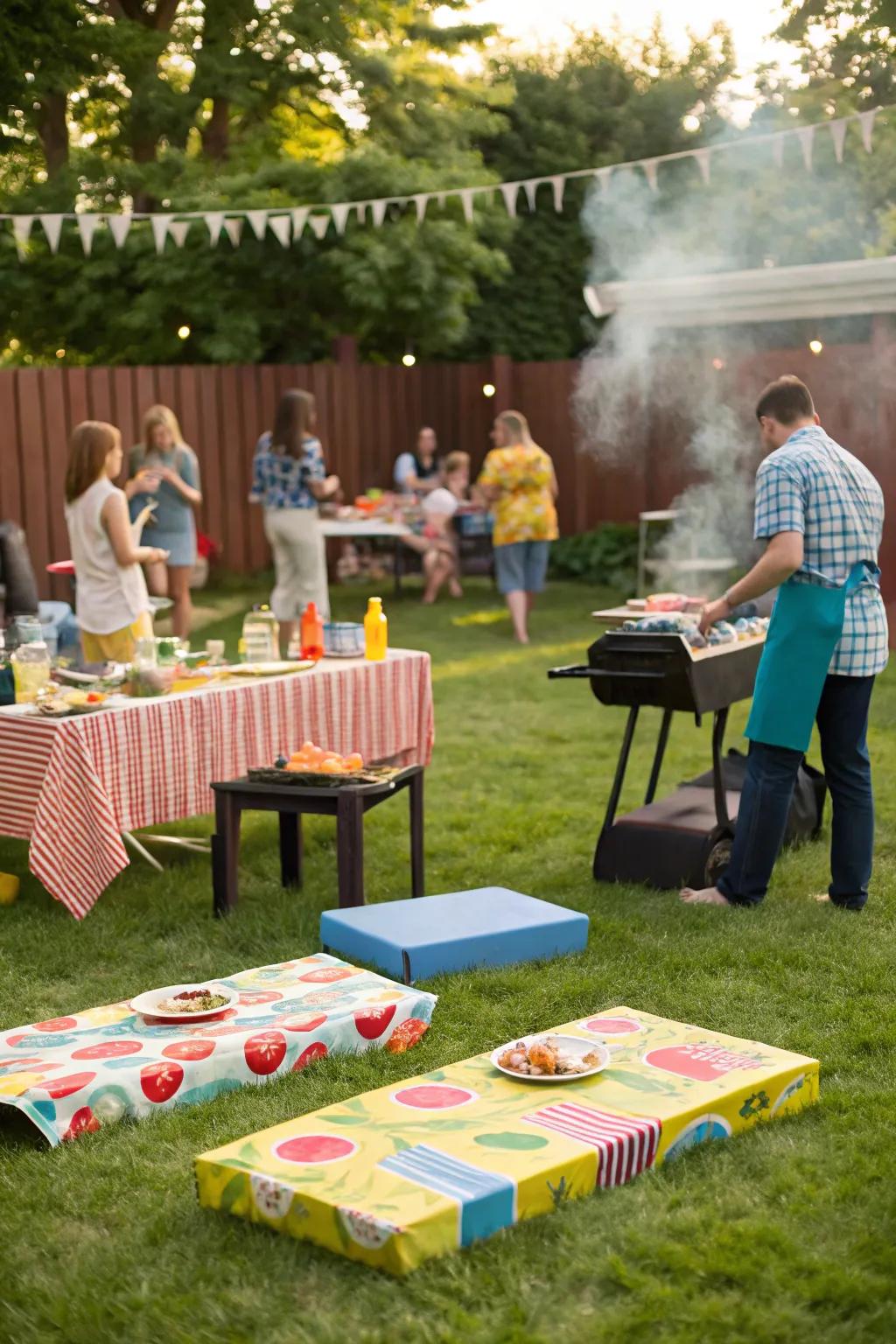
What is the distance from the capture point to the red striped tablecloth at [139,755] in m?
5.40

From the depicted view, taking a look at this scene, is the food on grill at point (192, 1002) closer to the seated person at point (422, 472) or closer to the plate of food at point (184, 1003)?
the plate of food at point (184, 1003)

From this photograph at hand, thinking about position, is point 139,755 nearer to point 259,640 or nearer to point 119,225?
point 259,640

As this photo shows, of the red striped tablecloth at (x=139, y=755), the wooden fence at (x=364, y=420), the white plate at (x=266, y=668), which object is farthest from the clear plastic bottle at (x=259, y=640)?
the wooden fence at (x=364, y=420)

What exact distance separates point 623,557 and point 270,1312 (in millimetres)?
12960

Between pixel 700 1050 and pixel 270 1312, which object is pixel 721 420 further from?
pixel 270 1312

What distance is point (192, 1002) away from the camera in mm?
4281

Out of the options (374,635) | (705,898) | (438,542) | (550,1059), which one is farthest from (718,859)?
(438,542)

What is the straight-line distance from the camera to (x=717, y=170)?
23172 millimetres

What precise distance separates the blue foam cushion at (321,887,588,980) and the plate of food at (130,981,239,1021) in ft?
2.00

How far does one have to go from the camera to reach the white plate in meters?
6.18

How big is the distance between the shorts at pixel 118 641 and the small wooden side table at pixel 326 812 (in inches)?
62.7

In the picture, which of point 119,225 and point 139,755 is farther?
point 119,225

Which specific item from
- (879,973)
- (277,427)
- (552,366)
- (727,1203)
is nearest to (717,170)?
(552,366)

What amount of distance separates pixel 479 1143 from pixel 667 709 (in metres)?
2.95
